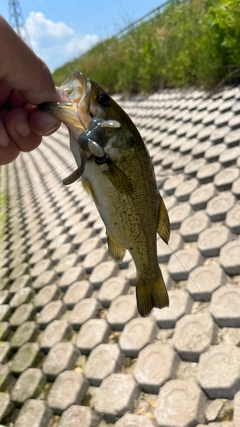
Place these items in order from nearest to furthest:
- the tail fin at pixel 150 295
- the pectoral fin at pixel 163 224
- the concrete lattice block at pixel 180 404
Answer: the pectoral fin at pixel 163 224, the tail fin at pixel 150 295, the concrete lattice block at pixel 180 404

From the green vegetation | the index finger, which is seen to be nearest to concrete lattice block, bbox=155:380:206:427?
the index finger

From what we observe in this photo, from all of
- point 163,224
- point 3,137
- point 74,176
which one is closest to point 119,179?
point 74,176

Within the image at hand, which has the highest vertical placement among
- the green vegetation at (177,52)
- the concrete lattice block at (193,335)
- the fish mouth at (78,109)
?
the fish mouth at (78,109)

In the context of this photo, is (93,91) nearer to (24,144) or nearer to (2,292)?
(24,144)

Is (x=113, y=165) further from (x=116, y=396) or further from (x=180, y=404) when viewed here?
(x=116, y=396)

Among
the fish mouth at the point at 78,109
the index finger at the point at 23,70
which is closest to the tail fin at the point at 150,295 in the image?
the fish mouth at the point at 78,109

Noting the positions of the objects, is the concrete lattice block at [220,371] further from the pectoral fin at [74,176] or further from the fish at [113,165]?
the pectoral fin at [74,176]

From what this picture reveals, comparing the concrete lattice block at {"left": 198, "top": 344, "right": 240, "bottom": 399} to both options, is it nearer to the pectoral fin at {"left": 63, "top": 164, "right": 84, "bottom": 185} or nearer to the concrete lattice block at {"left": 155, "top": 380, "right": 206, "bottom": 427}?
the concrete lattice block at {"left": 155, "top": 380, "right": 206, "bottom": 427}
